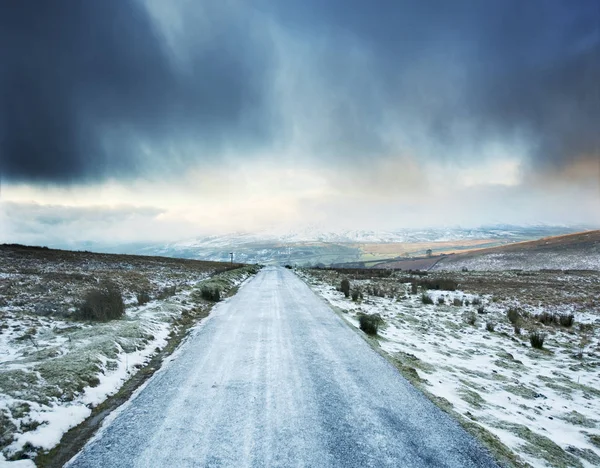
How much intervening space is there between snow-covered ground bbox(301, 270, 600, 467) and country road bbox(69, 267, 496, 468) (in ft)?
3.58

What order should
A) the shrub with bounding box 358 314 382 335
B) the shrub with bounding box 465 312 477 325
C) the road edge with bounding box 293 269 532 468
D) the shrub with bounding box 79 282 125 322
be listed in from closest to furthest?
the road edge with bounding box 293 269 532 468 → the shrub with bounding box 358 314 382 335 → the shrub with bounding box 79 282 125 322 → the shrub with bounding box 465 312 477 325

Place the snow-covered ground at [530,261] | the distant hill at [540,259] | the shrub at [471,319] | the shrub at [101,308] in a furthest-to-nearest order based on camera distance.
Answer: the distant hill at [540,259] < the snow-covered ground at [530,261] < the shrub at [471,319] < the shrub at [101,308]

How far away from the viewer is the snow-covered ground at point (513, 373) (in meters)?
5.54

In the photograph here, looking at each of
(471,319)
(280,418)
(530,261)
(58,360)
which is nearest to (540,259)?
(530,261)

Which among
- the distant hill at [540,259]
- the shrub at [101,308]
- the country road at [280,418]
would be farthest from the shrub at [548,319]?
the distant hill at [540,259]

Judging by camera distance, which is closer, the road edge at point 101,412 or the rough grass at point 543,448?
the road edge at point 101,412

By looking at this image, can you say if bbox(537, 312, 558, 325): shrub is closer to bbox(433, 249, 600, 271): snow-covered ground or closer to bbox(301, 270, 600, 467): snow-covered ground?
bbox(301, 270, 600, 467): snow-covered ground

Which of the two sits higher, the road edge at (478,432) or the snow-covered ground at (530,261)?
the road edge at (478,432)

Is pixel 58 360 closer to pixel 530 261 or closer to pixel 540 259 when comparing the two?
pixel 530 261

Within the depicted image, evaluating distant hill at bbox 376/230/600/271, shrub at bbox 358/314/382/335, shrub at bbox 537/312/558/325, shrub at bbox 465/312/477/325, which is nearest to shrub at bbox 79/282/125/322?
shrub at bbox 358/314/382/335

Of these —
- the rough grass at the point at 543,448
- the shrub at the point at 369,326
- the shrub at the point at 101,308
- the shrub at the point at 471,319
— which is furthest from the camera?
the shrub at the point at 471,319

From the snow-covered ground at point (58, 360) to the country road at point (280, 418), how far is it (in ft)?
3.03

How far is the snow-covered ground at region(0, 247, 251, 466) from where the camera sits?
5.02 m

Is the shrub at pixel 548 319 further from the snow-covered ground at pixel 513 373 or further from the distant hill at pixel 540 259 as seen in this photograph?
the distant hill at pixel 540 259
